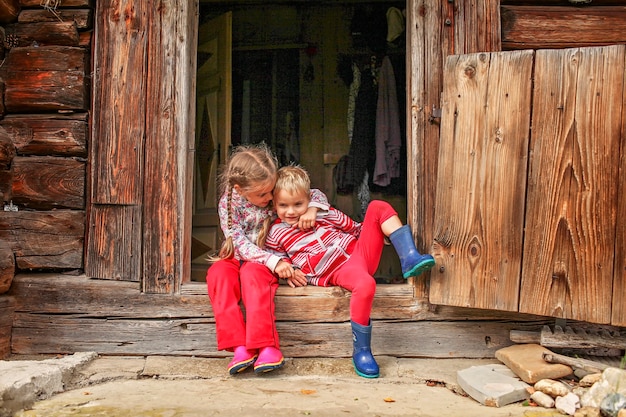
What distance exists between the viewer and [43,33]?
377cm

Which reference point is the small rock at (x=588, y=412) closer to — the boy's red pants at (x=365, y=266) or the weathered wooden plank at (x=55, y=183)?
the boy's red pants at (x=365, y=266)

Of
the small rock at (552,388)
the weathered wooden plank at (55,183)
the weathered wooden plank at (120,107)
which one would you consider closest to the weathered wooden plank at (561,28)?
the small rock at (552,388)

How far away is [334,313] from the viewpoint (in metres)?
3.57

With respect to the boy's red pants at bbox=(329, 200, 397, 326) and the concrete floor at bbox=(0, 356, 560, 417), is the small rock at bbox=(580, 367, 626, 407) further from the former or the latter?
the boy's red pants at bbox=(329, 200, 397, 326)

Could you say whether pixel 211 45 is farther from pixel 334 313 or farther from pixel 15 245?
pixel 334 313

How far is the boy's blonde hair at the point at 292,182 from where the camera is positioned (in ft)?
11.6

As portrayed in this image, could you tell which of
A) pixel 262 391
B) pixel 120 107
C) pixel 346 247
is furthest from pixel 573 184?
pixel 120 107

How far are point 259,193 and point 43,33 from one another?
1.65 metres

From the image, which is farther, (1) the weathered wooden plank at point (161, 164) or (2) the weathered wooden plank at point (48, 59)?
(2) the weathered wooden plank at point (48, 59)

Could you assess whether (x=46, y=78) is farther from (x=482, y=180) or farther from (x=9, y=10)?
Answer: (x=482, y=180)

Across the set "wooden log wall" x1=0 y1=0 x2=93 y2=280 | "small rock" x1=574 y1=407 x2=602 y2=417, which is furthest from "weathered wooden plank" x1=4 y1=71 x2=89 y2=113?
"small rock" x1=574 y1=407 x2=602 y2=417

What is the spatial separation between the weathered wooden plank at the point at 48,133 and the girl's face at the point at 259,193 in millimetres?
1036

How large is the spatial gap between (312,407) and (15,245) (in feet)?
7.04

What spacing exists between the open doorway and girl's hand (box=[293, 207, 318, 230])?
109 inches
